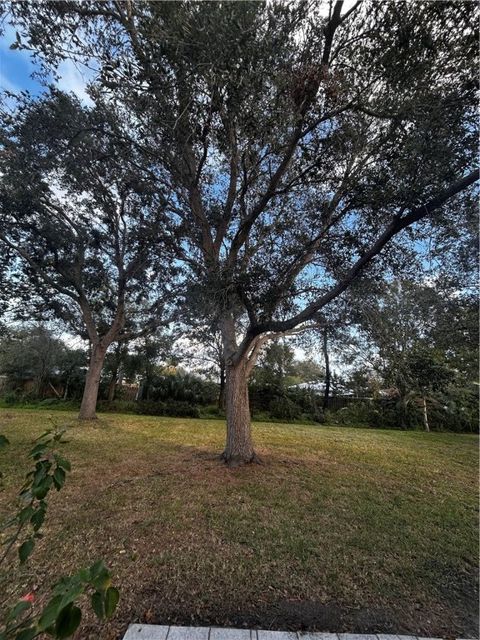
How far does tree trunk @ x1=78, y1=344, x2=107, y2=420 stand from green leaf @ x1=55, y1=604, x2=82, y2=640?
950cm

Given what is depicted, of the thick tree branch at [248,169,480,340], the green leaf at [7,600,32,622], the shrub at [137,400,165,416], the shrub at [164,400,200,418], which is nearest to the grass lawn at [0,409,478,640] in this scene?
the green leaf at [7,600,32,622]

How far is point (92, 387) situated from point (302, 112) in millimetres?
8973

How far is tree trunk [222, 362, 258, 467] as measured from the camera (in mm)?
4914

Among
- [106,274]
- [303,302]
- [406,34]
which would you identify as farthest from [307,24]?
[106,274]

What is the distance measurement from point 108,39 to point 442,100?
3.38 meters

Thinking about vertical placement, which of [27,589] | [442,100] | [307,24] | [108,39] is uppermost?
[307,24]

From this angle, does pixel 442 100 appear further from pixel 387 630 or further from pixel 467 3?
pixel 387 630

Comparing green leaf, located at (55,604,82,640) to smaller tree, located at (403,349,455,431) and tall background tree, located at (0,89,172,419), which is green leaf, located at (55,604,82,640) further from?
tall background tree, located at (0,89,172,419)

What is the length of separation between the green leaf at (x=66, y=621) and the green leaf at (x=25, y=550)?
351 mm

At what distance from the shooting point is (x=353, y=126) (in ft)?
12.3

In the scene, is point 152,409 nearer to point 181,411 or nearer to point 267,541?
point 181,411

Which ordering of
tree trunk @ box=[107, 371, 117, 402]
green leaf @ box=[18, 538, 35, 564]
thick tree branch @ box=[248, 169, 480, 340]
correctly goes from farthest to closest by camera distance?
tree trunk @ box=[107, 371, 117, 402] < thick tree branch @ box=[248, 169, 480, 340] < green leaf @ box=[18, 538, 35, 564]

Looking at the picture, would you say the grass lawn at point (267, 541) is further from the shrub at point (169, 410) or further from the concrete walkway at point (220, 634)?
the shrub at point (169, 410)

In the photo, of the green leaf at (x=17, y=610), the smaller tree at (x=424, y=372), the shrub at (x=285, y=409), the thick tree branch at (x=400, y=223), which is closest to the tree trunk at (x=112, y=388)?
the shrub at (x=285, y=409)
